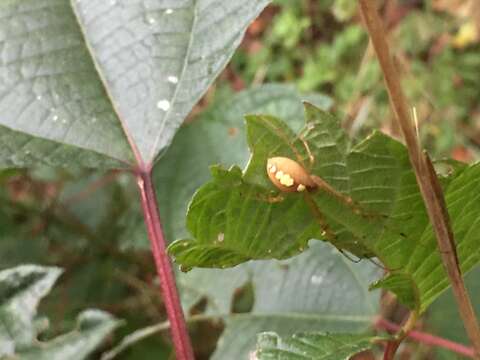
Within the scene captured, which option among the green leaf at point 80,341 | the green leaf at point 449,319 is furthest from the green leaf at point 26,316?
the green leaf at point 449,319

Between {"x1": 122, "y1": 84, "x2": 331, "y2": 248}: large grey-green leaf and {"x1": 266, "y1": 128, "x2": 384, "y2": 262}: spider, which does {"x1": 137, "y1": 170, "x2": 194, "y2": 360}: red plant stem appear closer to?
{"x1": 266, "y1": 128, "x2": 384, "y2": 262}: spider

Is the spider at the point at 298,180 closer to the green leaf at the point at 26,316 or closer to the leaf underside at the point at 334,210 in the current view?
the leaf underside at the point at 334,210

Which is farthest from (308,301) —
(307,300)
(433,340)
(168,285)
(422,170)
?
(422,170)

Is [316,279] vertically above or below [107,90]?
below

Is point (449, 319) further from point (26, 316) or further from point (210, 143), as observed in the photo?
point (26, 316)

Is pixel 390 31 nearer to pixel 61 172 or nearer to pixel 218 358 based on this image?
pixel 61 172

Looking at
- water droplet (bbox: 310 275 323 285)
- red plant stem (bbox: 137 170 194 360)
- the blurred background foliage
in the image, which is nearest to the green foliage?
water droplet (bbox: 310 275 323 285)

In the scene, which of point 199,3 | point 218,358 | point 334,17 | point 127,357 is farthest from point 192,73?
point 334,17
